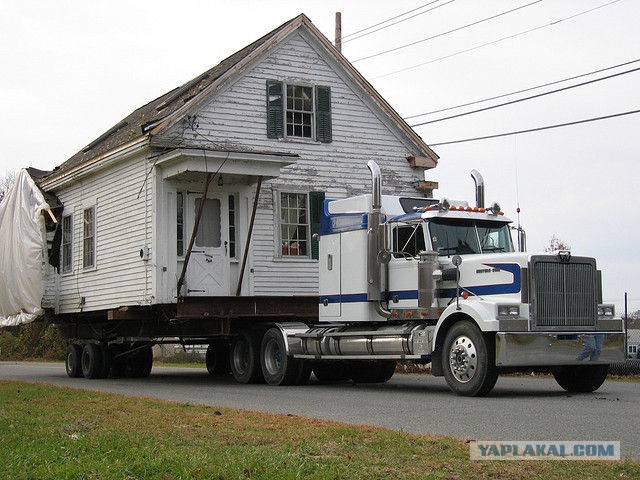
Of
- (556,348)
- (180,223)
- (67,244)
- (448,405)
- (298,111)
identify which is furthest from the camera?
(67,244)

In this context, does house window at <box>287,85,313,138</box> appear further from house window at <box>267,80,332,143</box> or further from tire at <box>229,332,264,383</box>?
tire at <box>229,332,264,383</box>

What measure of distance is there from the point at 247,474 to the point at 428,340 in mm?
8150

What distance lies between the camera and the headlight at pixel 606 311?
15.4 m

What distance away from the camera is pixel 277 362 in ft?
63.3

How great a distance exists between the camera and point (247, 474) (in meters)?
7.86

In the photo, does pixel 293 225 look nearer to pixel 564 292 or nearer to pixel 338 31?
pixel 564 292

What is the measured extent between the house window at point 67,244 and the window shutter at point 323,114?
6825 millimetres

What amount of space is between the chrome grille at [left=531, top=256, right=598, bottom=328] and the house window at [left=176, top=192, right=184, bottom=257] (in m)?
8.65

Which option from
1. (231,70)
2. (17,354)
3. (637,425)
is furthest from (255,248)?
(17,354)

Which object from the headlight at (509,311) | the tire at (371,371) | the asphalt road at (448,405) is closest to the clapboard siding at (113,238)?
the asphalt road at (448,405)

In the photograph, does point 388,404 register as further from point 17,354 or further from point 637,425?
point 17,354

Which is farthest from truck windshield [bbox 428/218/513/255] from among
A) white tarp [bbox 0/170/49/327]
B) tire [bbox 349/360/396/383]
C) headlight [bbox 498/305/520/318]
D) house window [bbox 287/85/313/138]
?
white tarp [bbox 0/170/49/327]

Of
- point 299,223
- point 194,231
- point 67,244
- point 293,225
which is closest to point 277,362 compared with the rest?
point 194,231

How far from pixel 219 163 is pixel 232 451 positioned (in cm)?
1167
